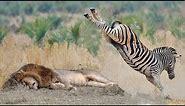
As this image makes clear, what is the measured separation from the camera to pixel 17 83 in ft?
53.8

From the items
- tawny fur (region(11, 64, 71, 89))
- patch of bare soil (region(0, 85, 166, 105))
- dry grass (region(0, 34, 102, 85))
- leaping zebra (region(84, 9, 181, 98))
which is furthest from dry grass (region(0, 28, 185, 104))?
patch of bare soil (region(0, 85, 166, 105))

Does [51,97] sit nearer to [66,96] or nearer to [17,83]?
[66,96]

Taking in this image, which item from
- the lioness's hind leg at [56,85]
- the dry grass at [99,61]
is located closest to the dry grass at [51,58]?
the dry grass at [99,61]

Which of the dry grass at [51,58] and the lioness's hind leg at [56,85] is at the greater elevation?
the dry grass at [51,58]

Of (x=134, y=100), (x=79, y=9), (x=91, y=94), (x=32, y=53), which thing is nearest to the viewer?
(x=134, y=100)

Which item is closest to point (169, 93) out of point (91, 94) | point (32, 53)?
point (91, 94)

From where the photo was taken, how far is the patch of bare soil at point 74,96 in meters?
14.5

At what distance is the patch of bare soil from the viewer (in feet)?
47.7

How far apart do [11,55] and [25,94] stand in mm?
7327

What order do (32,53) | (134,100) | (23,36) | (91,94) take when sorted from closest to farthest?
(134,100) → (91,94) → (32,53) → (23,36)

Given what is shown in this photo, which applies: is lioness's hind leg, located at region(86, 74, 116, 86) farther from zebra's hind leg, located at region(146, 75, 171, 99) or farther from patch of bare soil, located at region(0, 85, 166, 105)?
zebra's hind leg, located at region(146, 75, 171, 99)

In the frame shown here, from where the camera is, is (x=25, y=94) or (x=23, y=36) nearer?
(x=25, y=94)

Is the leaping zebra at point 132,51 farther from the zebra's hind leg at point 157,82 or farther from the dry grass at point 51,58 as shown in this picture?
the dry grass at point 51,58

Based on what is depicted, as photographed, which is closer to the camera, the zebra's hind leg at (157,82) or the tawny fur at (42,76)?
the zebra's hind leg at (157,82)
